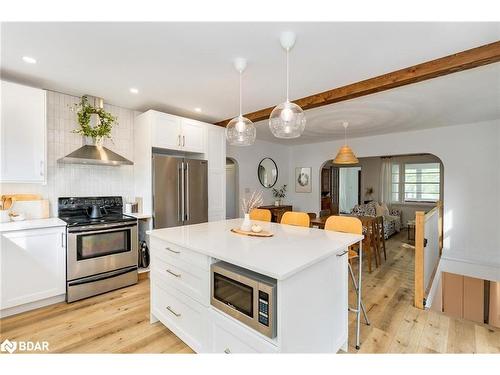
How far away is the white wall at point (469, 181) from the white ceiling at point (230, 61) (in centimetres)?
85

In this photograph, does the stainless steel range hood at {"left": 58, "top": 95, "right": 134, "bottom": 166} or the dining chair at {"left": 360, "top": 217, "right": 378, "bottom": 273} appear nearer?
the stainless steel range hood at {"left": 58, "top": 95, "right": 134, "bottom": 166}

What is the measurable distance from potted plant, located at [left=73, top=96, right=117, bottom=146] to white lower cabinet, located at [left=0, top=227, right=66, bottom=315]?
1.22m

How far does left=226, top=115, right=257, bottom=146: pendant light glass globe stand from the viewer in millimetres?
2223

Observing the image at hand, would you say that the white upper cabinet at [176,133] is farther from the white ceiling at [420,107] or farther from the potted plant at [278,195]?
the potted plant at [278,195]

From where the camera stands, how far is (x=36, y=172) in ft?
8.50

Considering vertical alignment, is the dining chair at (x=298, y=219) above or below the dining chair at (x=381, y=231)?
above

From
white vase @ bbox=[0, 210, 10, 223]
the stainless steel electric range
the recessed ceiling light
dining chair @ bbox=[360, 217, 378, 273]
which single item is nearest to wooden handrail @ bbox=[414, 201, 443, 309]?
dining chair @ bbox=[360, 217, 378, 273]

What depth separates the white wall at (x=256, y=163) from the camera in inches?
209

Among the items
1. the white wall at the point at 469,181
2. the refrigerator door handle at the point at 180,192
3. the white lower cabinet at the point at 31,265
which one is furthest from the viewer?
the white wall at the point at 469,181

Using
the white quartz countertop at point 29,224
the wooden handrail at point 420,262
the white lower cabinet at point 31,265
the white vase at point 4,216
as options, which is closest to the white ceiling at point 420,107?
the wooden handrail at point 420,262

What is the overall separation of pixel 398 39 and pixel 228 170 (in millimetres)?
4260

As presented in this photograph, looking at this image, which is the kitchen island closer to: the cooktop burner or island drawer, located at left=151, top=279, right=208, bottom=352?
island drawer, located at left=151, top=279, right=208, bottom=352
